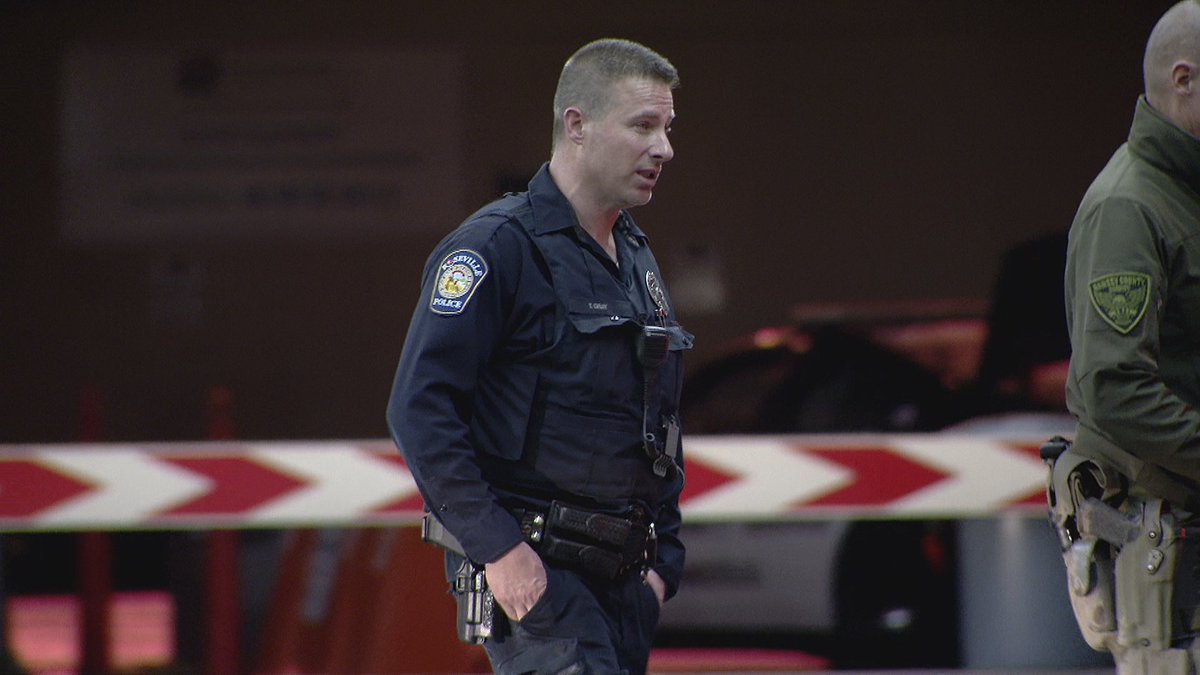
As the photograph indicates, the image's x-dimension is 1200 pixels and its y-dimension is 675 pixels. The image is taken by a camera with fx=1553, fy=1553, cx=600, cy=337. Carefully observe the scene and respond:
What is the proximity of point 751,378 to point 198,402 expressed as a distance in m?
1.96

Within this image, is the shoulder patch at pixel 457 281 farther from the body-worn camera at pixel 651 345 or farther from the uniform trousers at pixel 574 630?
the uniform trousers at pixel 574 630

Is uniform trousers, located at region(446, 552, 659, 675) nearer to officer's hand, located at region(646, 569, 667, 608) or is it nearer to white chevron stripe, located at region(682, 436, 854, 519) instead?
officer's hand, located at region(646, 569, 667, 608)

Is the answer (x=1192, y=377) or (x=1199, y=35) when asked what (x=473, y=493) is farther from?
(x=1199, y=35)

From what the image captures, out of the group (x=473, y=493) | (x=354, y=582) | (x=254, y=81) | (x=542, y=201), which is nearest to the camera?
(x=473, y=493)

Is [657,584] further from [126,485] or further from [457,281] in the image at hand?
[126,485]

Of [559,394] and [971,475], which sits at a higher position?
[559,394]

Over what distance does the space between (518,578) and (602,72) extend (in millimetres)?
867

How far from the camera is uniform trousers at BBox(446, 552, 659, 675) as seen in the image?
100 inches

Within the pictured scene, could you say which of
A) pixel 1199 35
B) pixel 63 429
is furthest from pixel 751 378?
pixel 1199 35

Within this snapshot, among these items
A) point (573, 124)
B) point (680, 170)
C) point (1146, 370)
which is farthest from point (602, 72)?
point (680, 170)

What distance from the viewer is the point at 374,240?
17.6 ft

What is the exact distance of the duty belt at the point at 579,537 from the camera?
2.60 meters

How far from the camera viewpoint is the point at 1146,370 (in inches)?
99.1

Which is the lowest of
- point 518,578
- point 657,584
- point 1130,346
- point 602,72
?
point 657,584
